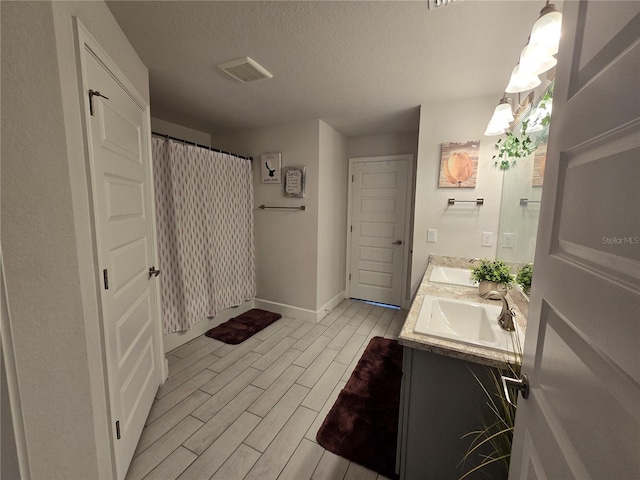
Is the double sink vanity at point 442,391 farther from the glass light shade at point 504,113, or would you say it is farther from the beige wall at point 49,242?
the beige wall at point 49,242

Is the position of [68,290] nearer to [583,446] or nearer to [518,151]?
[583,446]

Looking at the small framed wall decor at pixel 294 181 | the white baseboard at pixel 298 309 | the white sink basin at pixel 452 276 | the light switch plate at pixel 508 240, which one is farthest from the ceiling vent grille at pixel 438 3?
the white baseboard at pixel 298 309

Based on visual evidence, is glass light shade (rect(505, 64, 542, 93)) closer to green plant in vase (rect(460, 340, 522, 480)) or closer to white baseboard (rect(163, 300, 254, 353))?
green plant in vase (rect(460, 340, 522, 480))

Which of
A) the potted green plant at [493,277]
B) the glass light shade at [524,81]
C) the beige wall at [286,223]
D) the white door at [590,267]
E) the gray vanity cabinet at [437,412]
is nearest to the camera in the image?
the white door at [590,267]

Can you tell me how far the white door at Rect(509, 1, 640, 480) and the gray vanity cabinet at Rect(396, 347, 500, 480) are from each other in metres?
0.35

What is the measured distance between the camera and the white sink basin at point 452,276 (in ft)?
6.51

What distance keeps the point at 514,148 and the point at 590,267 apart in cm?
170

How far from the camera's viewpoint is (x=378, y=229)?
3.75 m

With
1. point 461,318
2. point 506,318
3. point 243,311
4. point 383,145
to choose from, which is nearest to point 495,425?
point 506,318

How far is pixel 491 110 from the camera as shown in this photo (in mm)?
2262

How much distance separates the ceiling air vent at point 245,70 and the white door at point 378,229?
6.79ft

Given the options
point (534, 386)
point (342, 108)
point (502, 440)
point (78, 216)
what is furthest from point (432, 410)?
point (342, 108)

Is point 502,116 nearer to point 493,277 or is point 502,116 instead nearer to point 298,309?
point 493,277

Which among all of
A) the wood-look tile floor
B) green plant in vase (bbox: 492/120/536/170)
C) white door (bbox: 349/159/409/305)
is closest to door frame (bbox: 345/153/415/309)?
white door (bbox: 349/159/409/305)
